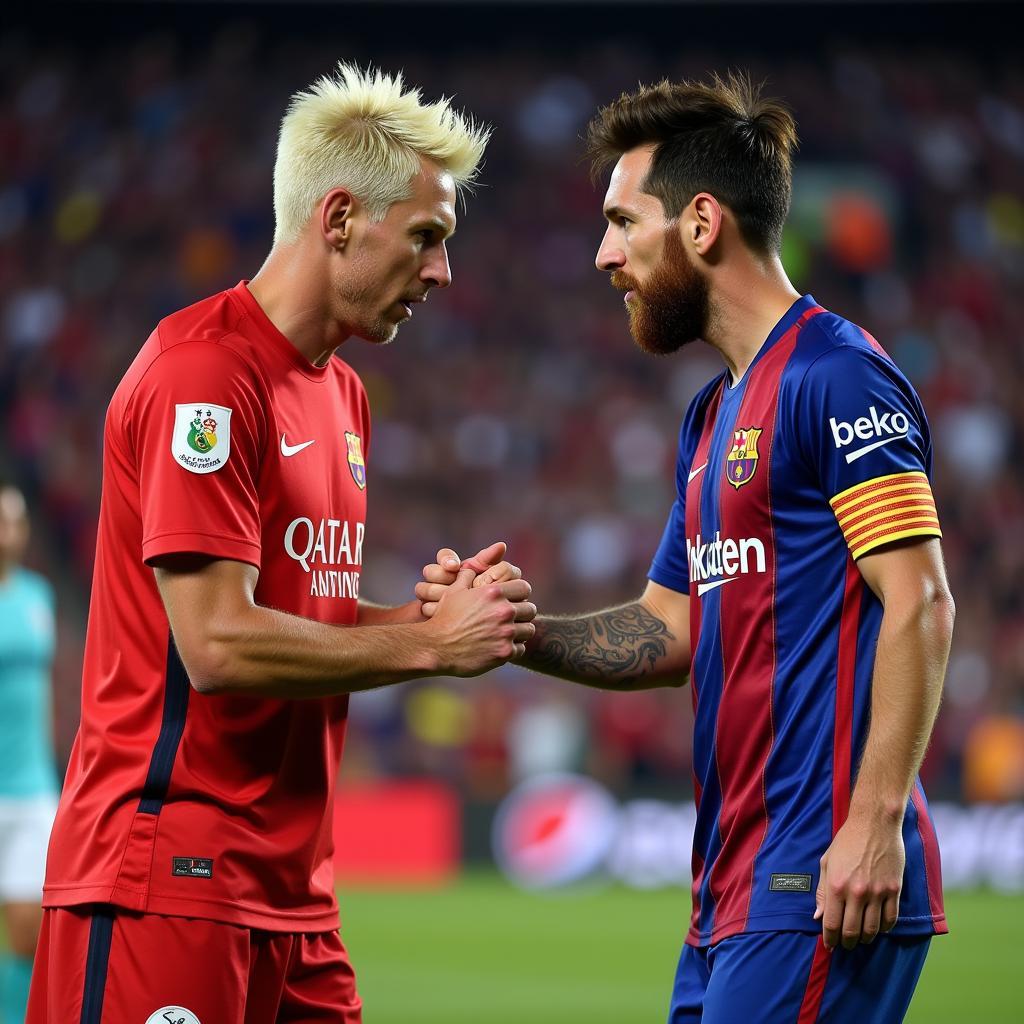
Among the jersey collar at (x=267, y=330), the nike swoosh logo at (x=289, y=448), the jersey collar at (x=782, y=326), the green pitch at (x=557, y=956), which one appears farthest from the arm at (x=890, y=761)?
the green pitch at (x=557, y=956)

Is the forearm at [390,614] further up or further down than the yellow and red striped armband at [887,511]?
further down

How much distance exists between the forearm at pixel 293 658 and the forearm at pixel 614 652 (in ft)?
2.59

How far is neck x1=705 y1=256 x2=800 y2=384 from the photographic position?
3.65 meters

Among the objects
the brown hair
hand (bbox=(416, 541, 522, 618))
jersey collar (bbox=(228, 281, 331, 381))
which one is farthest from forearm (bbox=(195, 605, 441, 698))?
the brown hair

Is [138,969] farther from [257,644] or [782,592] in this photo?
[782,592]

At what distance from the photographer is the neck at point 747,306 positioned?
12.0 feet

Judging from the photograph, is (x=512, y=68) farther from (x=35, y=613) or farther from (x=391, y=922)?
(x=35, y=613)

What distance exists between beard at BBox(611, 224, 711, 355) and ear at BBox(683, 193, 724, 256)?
1.4 inches

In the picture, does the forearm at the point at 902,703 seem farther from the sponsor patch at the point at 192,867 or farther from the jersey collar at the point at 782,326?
the sponsor patch at the point at 192,867

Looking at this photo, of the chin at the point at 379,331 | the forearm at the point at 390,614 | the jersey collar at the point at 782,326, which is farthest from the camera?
the forearm at the point at 390,614

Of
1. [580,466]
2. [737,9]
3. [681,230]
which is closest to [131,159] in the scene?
[580,466]

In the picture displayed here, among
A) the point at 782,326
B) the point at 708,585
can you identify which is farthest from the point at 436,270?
the point at 708,585

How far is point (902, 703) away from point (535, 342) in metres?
17.4

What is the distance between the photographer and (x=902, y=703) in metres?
3.08
